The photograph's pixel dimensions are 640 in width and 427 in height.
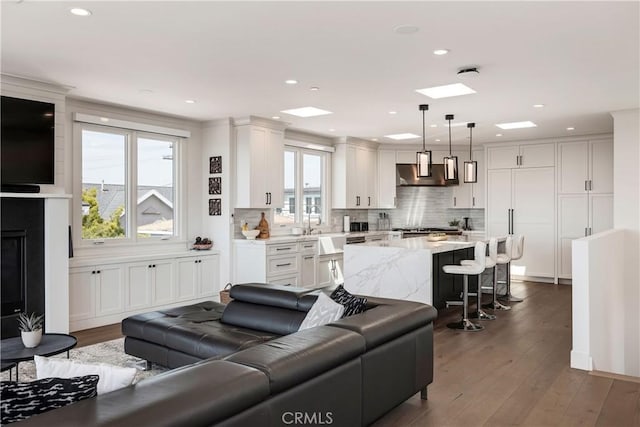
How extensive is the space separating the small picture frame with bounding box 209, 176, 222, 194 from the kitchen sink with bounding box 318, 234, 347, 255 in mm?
1824

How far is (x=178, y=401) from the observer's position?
5.55ft

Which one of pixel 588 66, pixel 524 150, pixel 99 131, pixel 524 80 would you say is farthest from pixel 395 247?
pixel 524 150

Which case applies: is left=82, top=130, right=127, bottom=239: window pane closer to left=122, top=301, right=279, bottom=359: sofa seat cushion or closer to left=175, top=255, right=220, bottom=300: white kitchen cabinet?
left=175, top=255, right=220, bottom=300: white kitchen cabinet

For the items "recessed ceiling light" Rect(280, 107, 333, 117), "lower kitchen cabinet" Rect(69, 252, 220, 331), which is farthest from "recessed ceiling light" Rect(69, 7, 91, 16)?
"recessed ceiling light" Rect(280, 107, 333, 117)

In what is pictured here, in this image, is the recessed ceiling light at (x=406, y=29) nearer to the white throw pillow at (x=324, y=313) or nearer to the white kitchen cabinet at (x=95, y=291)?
the white throw pillow at (x=324, y=313)

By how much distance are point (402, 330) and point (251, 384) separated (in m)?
1.38

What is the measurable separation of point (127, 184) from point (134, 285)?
1.32m

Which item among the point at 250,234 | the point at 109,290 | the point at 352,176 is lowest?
the point at 109,290

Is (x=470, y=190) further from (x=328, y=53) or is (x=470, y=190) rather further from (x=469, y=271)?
(x=328, y=53)

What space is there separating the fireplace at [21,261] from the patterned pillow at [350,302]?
3.21 m

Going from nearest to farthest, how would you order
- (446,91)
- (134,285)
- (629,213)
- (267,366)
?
(267,366), (446,91), (134,285), (629,213)

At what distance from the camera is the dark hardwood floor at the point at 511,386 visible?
314 centimetres

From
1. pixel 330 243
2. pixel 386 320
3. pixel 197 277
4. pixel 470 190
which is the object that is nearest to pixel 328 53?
pixel 386 320

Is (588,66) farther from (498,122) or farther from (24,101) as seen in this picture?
(24,101)
